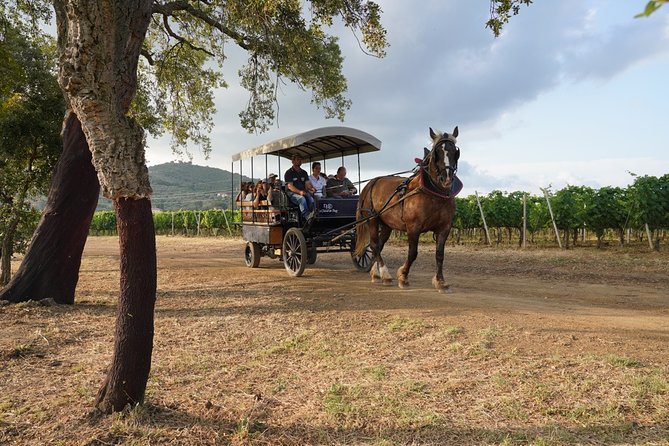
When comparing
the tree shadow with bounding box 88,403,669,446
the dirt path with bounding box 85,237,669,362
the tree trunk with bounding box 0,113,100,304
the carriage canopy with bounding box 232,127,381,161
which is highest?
the carriage canopy with bounding box 232,127,381,161

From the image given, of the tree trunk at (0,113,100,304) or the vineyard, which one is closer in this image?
the tree trunk at (0,113,100,304)

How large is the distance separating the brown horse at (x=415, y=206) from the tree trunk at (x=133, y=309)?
16.5 ft

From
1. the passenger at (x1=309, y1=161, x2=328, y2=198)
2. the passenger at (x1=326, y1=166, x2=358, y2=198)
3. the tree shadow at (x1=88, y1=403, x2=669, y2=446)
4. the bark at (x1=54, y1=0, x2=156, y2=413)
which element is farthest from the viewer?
the passenger at (x1=326, y1=166, x2=358, y2=198)

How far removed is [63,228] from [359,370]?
5980mm

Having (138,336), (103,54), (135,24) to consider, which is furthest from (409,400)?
(135,24)

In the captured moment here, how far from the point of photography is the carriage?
1023 cm

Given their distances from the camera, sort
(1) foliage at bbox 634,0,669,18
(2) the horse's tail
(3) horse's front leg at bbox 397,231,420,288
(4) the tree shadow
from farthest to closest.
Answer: (2) the horse's tail
(3) horse's front leg at bbox 397,231,420,288
(4) the tree shadow
(1) foliage at bbox 634,0,669,18

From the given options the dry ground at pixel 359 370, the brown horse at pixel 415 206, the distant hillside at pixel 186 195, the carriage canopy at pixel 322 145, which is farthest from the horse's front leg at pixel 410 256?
the distant hillside at pixel 186 195

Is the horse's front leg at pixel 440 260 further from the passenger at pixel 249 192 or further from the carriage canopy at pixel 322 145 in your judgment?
the passenger at pixel 249 192

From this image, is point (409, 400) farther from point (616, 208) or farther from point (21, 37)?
point (616, 208)

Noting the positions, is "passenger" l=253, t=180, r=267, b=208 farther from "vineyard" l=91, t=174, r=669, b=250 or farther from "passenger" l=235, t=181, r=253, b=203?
"vineyard" l=91, t=174, r=669, b=250

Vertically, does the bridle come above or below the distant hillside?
below

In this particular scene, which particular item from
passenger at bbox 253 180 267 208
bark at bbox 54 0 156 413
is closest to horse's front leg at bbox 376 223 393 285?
passenger at bbox 253 180 267 208

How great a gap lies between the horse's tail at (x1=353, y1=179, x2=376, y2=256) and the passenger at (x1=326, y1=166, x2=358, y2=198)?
1109 millimetres
